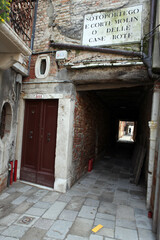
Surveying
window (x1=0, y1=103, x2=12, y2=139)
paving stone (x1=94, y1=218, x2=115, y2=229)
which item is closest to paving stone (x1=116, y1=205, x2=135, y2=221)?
paving stone (x1=94, y1=218, x2=115, y2=229)

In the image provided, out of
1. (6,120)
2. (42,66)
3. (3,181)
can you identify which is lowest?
(3,181)

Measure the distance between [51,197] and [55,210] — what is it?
23.5 inches

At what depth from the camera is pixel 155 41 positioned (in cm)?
339

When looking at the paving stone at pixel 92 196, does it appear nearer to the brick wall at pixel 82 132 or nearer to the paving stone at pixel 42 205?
the brick wall at pixel 82 132

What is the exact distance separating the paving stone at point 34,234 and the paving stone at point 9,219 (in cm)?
43

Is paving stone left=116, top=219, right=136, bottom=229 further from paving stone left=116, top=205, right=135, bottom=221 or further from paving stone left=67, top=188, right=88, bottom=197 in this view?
paving stone left=67, top=188, right=88, bottom=197

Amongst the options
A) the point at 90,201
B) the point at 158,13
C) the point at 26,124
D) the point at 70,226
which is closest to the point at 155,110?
the point at 158,13

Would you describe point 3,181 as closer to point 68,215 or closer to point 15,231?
point 15,231

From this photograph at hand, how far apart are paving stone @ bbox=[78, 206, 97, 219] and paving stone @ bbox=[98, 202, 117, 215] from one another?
0.15m

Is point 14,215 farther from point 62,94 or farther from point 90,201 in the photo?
point 62,94

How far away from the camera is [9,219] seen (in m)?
2.83

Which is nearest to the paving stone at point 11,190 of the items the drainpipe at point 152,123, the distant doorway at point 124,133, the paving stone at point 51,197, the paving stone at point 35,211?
the paving stone at point 51,197

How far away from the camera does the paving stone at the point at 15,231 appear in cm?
244

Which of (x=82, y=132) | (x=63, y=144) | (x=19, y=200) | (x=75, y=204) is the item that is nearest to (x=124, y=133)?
(x=82, y=132)
